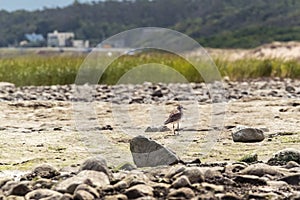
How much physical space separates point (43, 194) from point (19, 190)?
8.6 inches

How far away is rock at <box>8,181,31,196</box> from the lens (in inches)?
133

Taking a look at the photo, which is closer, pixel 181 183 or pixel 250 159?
pixel 181 183

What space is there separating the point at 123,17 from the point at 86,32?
11.2 metres

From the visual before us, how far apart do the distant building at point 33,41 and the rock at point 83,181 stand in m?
57.7

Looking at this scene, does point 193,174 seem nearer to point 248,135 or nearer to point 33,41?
point 248,135

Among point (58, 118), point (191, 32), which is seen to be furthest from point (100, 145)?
point (191, 32)

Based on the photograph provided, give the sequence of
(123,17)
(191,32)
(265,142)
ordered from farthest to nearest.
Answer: (123,17)
(191,32)
(265,142)

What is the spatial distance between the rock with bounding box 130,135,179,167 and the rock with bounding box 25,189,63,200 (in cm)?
88

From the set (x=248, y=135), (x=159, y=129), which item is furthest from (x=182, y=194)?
(x=159, y=129)

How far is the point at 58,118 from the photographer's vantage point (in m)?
7.50

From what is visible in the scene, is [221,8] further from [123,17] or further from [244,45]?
[244,45]

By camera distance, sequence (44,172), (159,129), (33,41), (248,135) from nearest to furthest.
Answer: (44,172) < (248,135) < (159,129) < (33,41)

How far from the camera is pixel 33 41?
216ft

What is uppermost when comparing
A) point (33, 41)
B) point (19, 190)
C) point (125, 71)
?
point (33, 41)
